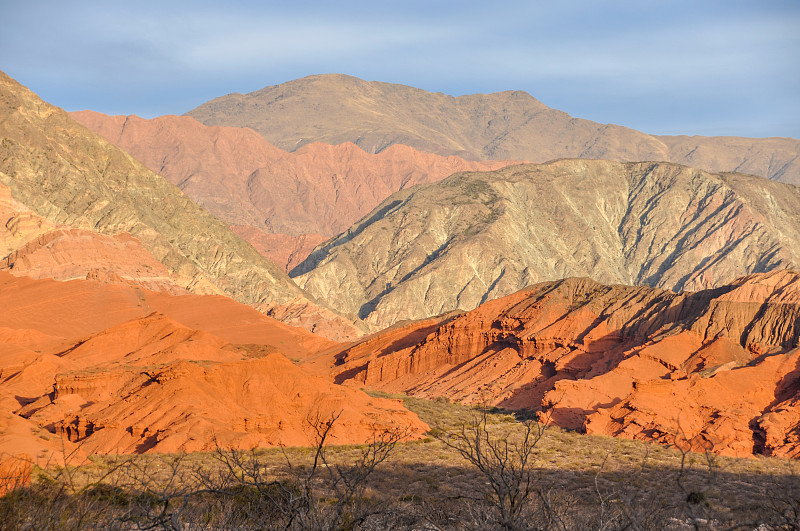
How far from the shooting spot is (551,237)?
16625 cm

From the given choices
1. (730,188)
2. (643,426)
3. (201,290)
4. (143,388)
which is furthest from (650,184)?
(143,388)

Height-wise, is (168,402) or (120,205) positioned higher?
(120,205)

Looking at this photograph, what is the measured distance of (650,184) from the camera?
18425 cm

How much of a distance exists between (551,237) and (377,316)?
4639 cm

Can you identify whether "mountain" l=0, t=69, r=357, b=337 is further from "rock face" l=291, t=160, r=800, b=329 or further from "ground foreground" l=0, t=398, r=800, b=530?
"ground foreground" l=0, t=398, r=800, b=530

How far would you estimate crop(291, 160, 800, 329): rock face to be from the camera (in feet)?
487

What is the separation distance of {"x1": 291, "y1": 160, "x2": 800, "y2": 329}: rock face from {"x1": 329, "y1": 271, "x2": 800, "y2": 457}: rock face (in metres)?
65.2

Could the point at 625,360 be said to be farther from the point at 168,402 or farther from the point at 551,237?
the point at 551,237

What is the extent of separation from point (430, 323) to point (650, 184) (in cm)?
12158

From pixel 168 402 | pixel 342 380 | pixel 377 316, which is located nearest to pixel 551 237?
pixel 377 316

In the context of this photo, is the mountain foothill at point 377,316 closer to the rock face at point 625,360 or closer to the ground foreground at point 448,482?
the rock face at point 625,360

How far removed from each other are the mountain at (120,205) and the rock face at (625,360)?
36896mm

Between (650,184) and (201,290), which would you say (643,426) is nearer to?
(201,290)

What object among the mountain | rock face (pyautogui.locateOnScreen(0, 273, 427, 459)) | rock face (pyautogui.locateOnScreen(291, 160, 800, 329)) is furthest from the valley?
rock face (pyautogui.locateOnScreen(291, 160, 800, 329))
